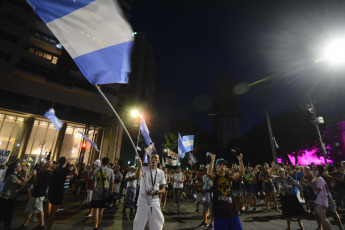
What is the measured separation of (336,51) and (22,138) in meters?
33.4

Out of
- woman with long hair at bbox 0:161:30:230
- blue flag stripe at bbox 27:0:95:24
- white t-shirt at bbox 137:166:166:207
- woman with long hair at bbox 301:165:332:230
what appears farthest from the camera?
woman with long hair at bbox 301:165:332:230

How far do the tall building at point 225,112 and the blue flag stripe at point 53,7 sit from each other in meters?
82.0

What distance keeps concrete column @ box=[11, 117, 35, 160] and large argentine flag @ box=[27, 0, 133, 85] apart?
26.1 m

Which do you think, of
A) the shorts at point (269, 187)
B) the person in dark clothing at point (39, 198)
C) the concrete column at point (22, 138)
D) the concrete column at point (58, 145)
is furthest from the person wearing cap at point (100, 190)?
the concrete column at point (22, 138)

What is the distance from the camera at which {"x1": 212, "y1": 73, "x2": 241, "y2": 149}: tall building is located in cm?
8262

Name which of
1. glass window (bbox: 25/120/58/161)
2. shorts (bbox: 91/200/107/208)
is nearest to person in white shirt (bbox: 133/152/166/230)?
shorts (bbox: 91/200/107/208)

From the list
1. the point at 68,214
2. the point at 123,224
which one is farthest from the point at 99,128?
the point at 123,224

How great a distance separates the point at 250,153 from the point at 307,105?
101 feet

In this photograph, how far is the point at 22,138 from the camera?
73.4 feet

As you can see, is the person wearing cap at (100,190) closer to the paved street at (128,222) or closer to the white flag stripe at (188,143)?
the paved street at (128,222)

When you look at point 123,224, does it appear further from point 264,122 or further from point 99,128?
point 264,122

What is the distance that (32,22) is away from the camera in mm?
25812

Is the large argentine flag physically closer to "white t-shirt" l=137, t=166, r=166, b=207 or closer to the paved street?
"white t-shirt" l=137, t=166, r=166, b=207

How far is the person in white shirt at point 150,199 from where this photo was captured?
373 cm
